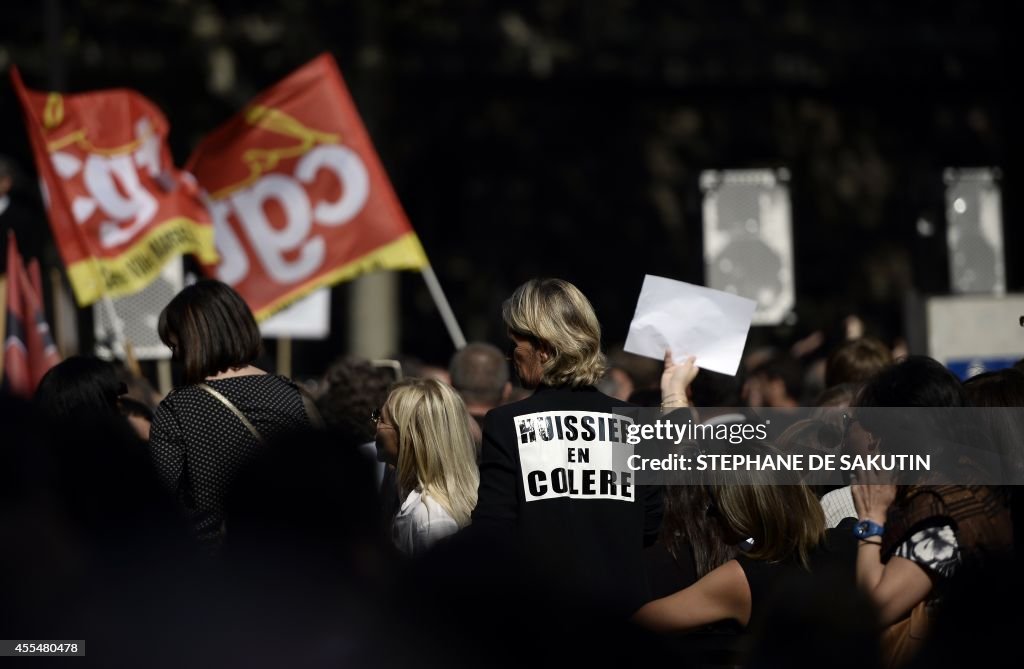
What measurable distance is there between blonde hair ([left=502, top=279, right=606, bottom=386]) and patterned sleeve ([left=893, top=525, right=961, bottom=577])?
809 mm

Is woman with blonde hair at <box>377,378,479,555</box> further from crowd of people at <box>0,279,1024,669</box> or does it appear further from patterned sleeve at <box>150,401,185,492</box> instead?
patterned sleeve at <box>150,401,185,492</box>

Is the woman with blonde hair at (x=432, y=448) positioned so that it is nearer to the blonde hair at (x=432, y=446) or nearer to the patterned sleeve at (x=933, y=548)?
the blonde hair at (x=432, y=446)

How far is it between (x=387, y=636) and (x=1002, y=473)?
2398mm

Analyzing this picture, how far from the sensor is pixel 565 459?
3189 millimetres

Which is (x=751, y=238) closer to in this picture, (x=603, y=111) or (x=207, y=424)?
(x=207, y=424)

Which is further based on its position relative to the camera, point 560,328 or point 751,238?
point 751,238

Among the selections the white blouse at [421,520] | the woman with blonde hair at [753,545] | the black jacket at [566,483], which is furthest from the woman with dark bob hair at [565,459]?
the white blouse at [421,520]

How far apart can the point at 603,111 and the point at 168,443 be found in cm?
1290

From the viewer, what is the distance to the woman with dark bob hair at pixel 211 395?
349cm

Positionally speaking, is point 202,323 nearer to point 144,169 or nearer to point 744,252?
point 144,169

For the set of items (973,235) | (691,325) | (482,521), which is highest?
(973,235)

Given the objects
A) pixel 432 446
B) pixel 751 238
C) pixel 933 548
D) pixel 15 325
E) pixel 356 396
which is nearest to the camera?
pixel 933 548

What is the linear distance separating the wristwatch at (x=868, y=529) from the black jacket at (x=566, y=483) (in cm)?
49

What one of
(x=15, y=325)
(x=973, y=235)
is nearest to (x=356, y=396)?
(x=15, y=325)
